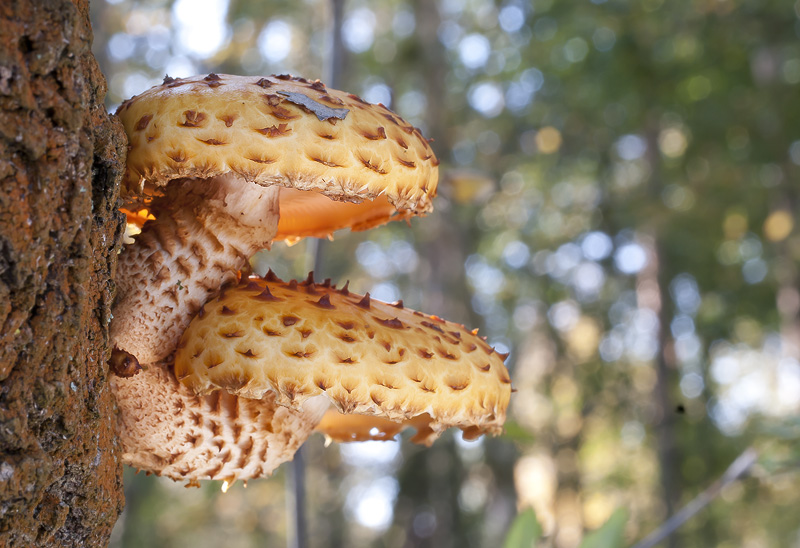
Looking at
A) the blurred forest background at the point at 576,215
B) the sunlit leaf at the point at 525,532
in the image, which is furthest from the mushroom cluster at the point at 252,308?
the blurred forest background at the point at 576,215

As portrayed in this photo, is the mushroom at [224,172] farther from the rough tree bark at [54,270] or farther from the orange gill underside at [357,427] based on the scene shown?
the orange gill underside at [357,427]

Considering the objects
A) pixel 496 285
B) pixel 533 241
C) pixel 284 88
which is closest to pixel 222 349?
pixel 284 88

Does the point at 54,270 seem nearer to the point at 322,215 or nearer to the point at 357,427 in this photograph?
the point at 322,215

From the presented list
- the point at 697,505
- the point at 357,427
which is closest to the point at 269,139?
the point at 357,427

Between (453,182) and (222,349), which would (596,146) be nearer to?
(453,182)

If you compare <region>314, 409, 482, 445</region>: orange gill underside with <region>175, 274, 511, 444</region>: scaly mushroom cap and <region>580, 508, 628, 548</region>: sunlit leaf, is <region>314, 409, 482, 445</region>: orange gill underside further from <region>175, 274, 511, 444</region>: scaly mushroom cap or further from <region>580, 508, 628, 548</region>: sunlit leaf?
<region>580, 508, 628, 548</region>: sunlit leaf
